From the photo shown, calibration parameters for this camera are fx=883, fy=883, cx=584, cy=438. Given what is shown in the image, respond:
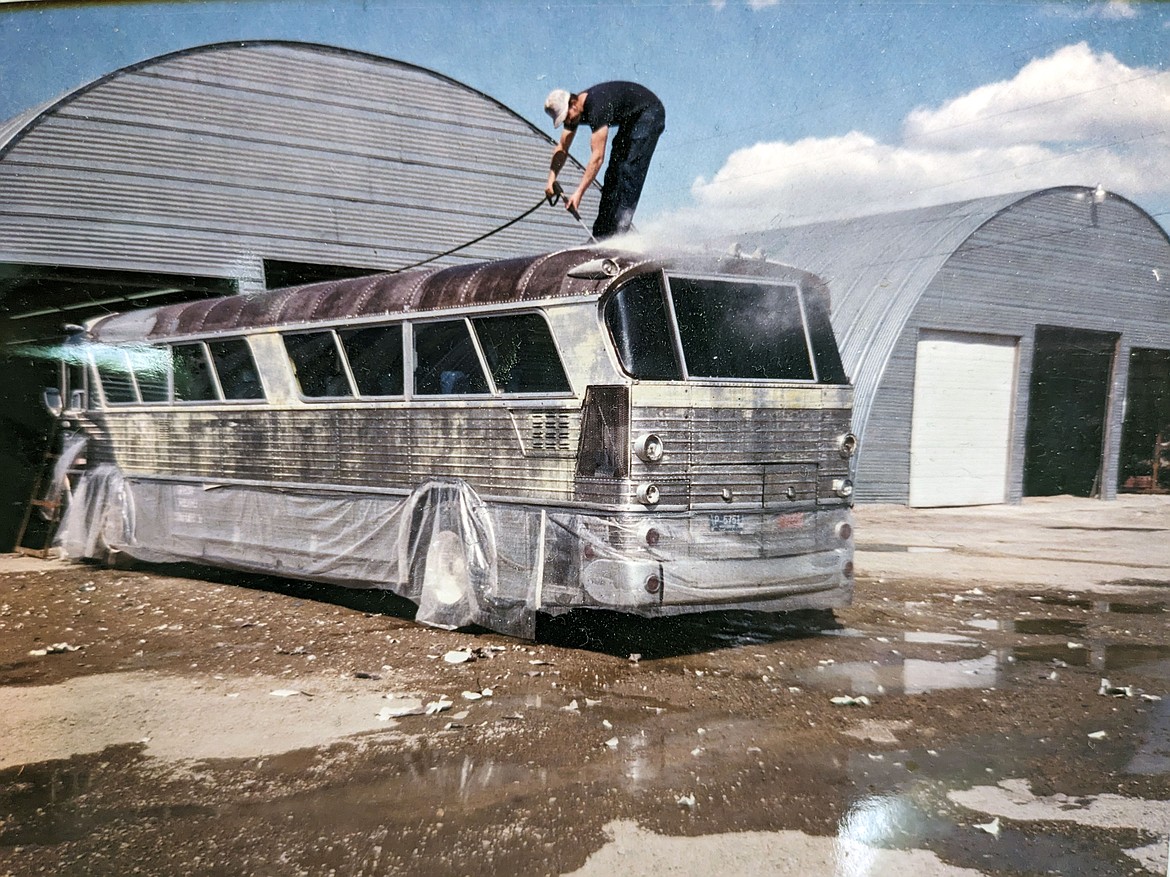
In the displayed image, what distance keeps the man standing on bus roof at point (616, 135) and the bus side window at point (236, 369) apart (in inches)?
137

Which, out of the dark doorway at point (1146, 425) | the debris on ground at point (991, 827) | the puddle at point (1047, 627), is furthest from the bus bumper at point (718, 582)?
the dark doorway at point (1146, 425)

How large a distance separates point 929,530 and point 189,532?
396 inches

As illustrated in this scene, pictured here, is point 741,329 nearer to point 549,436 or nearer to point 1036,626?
point 549,436

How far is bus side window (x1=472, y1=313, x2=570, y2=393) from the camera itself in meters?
6.09

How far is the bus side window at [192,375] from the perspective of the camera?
8.74 metres

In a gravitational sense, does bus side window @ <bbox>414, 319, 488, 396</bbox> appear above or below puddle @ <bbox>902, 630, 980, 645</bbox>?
above

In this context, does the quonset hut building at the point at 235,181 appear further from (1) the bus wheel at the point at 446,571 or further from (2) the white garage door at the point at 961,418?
(2) the white garage door at the point at 961,418

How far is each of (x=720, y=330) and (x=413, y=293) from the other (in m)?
2.54

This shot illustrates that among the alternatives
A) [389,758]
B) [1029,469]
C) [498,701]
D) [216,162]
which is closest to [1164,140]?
[498,701]

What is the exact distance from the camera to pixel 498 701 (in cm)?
521

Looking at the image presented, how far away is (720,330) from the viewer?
6.09 metres

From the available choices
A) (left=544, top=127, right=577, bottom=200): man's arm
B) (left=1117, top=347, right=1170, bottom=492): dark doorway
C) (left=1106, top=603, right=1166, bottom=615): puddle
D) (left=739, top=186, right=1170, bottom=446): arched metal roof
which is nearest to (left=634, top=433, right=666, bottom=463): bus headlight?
(left=544, top=127, right=577, bottom=200): man's arm

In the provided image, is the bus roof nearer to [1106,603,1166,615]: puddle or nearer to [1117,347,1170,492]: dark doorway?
[1106,603,1166,615]: puddle

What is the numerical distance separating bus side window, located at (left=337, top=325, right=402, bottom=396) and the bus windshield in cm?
217
